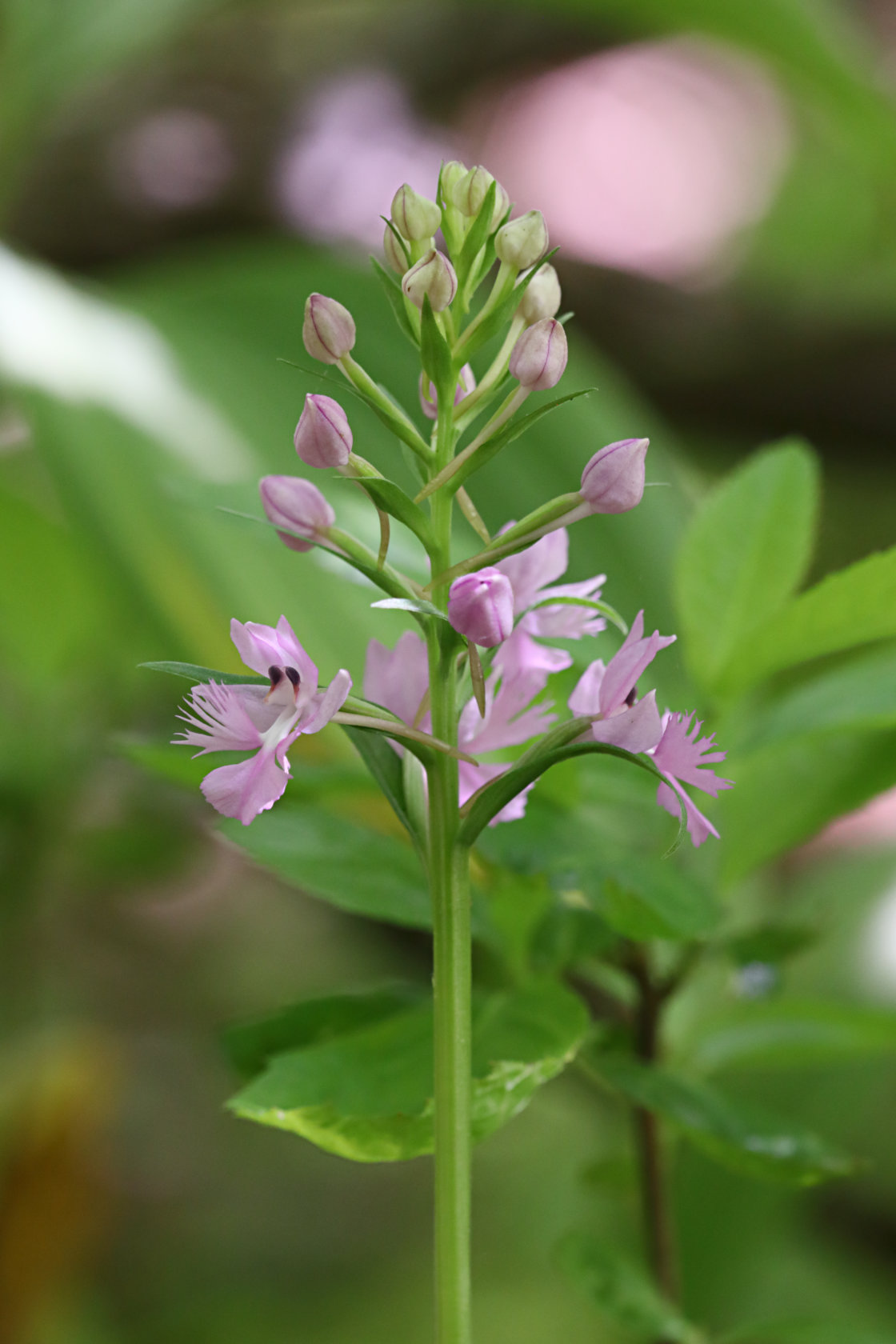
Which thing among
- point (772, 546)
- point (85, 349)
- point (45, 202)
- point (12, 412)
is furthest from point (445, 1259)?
point (45, 202)

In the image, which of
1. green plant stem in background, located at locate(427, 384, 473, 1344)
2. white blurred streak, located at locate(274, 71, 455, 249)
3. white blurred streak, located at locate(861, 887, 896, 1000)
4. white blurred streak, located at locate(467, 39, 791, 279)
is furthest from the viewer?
white blurred streak, located at locate(467, 39, 791, 279)

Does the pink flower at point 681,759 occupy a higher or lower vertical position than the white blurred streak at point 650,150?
lower

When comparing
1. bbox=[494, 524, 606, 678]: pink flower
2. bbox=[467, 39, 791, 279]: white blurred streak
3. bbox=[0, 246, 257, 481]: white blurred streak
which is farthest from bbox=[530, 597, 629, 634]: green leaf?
bbox=[467, 39, 791, 279]: white blurred streak

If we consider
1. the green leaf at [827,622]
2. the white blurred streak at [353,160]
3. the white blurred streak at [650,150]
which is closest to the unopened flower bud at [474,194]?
the green leaf at [827,622]

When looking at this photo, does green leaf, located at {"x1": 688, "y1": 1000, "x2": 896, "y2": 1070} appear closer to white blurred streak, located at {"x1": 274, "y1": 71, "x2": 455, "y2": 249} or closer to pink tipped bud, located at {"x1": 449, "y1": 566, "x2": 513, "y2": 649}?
pink tipped bud, located at {"x1": 449, "y1": 566, "x2": 513, "y2": 649}

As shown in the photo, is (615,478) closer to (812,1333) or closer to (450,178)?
(450,178)

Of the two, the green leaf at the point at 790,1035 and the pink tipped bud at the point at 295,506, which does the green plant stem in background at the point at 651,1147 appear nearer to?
the green leaf at the point at 790,1035

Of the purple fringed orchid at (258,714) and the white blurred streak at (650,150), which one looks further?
the white blurred streak at (650,150)
